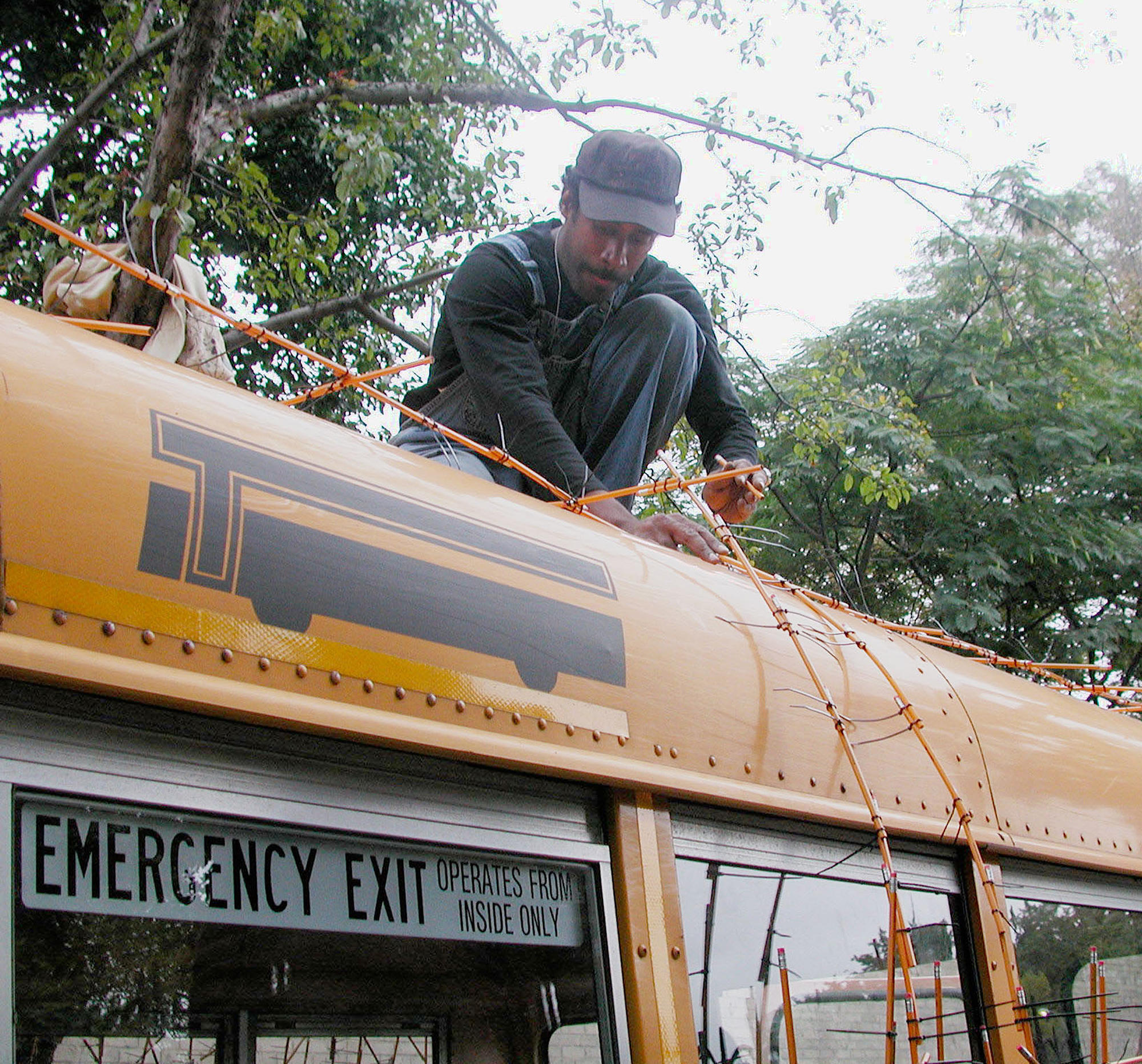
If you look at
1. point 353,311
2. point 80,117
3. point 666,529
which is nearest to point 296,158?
point 353,311

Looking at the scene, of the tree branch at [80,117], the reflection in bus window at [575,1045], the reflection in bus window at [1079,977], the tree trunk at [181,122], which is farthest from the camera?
the tree branch at [80,117]

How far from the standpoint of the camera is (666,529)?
8.07ft

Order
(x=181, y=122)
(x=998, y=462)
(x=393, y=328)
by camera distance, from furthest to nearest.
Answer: (x=998, y=462) < (x=393, y=328) < (x=181, y=122)

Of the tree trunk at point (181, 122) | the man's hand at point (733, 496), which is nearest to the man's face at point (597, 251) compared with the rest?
the man's hand at point (733, 496)

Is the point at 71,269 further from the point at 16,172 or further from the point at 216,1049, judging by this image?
the point at 16,172

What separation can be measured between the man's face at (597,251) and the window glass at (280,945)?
5.46 ft

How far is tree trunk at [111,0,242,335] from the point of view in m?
4.89

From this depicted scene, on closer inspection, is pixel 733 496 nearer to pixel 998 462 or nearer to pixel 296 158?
pixel 296 158

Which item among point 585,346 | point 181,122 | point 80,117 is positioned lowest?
point 585,346

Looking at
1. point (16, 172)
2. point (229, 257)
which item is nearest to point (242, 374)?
point (229, 257)

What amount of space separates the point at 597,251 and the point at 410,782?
1731 mm

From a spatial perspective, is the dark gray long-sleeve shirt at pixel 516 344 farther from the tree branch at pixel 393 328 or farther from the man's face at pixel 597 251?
the tree branch at pixel 393 328

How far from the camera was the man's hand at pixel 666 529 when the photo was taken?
2410 millimetres

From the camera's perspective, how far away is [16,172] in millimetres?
7137
